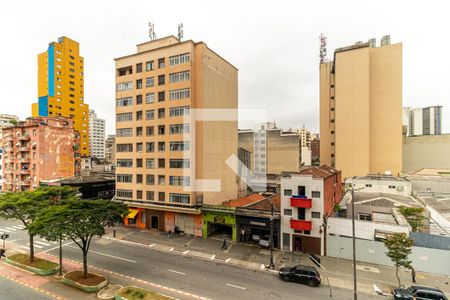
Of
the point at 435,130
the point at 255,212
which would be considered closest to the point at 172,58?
the point at 255,212

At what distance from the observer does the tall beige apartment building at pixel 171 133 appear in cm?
3753

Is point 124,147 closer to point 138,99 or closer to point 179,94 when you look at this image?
point 138,99

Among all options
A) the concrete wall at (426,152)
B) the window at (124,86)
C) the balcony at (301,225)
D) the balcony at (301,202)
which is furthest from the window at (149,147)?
the concrete wall at (426,152)

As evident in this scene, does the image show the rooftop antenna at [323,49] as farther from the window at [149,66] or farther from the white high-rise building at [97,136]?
the white high-rise building at [97,136]

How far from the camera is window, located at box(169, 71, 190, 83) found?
37531 mm

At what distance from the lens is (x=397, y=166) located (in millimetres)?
66188

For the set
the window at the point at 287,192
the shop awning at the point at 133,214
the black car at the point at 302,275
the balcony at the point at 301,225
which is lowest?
the black car at the point at 302,275

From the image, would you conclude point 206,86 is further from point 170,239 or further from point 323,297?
point 323,297

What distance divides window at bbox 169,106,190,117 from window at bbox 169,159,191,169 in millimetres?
7596

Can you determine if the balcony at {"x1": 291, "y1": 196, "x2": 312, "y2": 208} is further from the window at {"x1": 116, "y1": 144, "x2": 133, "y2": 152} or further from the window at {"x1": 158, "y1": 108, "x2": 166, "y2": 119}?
the window at {"x1": 116, "y1": 144, "x2": 133, "y2": 152}

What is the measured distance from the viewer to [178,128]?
124 feet

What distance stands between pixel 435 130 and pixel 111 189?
168 meters

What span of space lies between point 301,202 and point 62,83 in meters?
109

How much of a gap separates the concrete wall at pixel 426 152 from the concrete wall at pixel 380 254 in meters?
71.7
